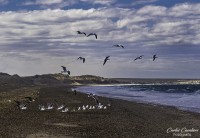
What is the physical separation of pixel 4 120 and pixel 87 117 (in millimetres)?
7605

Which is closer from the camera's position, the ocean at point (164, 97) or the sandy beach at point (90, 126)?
the sandy beach at point (90, 126)

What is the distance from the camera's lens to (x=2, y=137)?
24453 mm

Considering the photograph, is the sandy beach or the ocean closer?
the sandy beach

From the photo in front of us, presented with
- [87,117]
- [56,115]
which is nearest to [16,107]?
[56,115]

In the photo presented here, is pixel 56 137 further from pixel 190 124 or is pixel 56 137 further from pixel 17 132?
pixel 190 124

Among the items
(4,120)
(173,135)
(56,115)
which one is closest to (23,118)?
(4,120)

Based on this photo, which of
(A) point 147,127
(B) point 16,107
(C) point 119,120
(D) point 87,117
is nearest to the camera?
(A) point 147,127

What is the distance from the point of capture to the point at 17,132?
86.4ft

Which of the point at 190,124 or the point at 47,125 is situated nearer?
the point at 47,125

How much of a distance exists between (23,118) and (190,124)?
13.2 m

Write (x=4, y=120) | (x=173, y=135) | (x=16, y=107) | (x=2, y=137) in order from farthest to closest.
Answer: (x=16, y=107)
(x=4, y=120)
(x=173, y=135)
(x=2, y=137)

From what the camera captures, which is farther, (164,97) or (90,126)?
(164,97)

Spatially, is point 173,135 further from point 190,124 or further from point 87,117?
point 87,117

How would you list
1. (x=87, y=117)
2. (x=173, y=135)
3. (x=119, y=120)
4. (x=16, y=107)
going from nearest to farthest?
(x=173, y=135)
(x=119, y=120)
(x=87, y=117)
(x=16, y=107)
